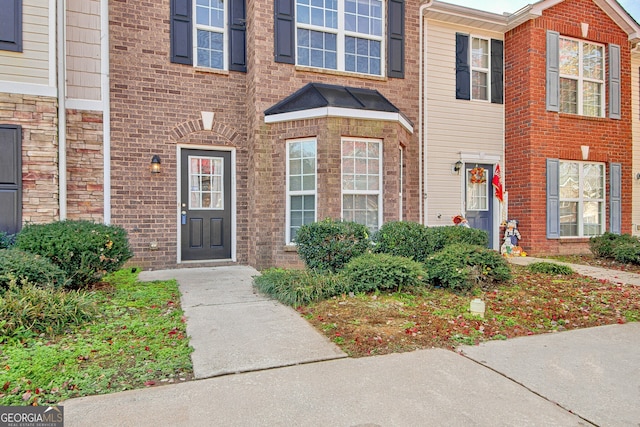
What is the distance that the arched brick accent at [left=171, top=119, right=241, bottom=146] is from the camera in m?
7.37

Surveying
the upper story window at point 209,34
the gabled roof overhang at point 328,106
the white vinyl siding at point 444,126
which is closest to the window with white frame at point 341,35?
the gabled roof overhang at point 328,106

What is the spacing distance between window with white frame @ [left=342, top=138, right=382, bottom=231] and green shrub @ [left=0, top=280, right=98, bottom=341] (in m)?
4.46

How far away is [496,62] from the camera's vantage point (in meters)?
9.83

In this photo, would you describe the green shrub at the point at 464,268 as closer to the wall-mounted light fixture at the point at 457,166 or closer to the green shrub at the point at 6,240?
the wall-mounted light fixture at the point at 457,166

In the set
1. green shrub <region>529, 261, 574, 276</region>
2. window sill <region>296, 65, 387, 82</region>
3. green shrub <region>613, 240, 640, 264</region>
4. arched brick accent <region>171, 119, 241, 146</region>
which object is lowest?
green shrub <region>529, 261, 574, 276</region>

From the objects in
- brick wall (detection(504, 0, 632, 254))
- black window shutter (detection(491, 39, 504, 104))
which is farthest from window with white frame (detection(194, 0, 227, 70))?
brick wall (detection(504, 0, 632, 254))

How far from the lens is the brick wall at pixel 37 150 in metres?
5.88

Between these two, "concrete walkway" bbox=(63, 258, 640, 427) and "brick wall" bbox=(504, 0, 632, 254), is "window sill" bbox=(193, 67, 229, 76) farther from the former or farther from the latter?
"brick wall" bbox=(504, 0, 632, 254)

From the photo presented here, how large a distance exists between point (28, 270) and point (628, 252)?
33.4 feet

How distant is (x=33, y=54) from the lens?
5.98 metres

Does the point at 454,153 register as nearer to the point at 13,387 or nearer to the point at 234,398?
the point at 234,398

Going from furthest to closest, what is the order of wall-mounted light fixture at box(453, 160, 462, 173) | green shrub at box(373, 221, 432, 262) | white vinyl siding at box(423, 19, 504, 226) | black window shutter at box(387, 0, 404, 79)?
wall-mounted light fixture at box(453, 160, 462, 173)
white vinyl siding at box(423, 19, 504, 226)
black window shutter at box(387, 0, 404, 79)
green shrub at box(373, 221, 432, 262)

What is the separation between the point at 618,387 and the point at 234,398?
8.62 feet

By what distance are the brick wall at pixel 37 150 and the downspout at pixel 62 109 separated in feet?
0.72
